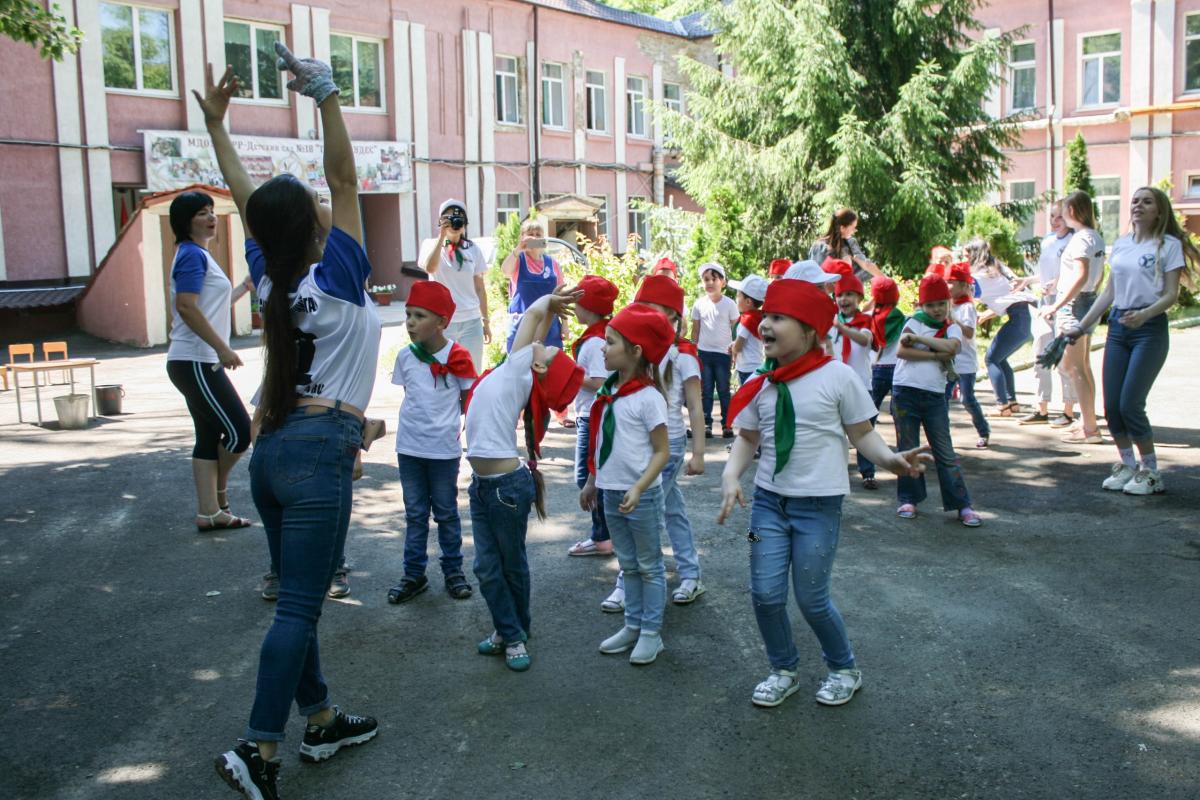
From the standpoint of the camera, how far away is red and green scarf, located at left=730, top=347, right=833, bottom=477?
4.43 m

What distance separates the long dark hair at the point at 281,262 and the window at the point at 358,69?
25806mm

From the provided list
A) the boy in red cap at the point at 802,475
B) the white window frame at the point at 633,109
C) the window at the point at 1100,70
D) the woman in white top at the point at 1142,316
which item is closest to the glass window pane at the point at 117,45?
the white window frame at the point at 633,109

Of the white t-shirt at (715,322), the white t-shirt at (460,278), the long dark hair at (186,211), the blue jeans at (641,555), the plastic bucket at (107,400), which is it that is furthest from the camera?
the plastic bucket at (107,400)

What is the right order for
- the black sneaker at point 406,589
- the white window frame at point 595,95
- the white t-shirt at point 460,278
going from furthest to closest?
1. the white window frame at point 595,95
2. the white t-shirt at point 460,278
3. the black sneaker at point 406,589

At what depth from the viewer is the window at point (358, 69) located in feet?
92.7

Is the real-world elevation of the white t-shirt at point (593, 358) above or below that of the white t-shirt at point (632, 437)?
above

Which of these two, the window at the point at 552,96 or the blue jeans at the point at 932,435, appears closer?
the blue jeans at the point at 932,435

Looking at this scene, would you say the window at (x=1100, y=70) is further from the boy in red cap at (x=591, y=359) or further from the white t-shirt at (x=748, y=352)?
the boy in red cap at (x=591, y=359)

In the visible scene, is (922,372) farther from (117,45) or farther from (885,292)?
(117,45)

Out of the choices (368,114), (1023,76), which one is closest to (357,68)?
(368,114)

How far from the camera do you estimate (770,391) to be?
4559 mm

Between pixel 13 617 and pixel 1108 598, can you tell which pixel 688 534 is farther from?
pixel 13 617

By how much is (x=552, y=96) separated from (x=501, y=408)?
30287 mm

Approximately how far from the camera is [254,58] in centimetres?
2623
